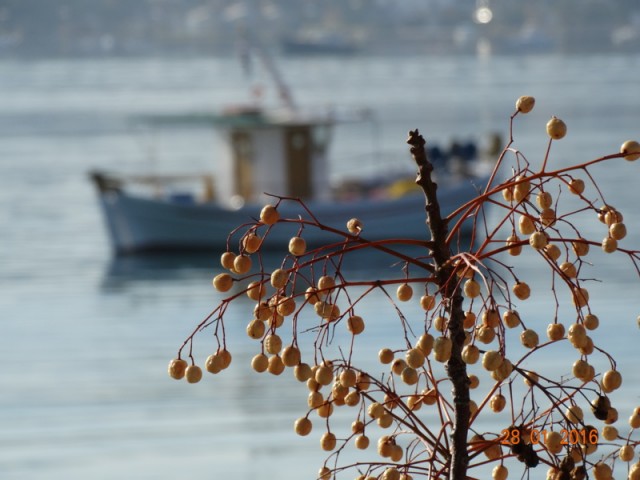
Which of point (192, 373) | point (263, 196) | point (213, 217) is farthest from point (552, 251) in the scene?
point (213, 217)

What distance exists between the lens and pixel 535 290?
567 inches

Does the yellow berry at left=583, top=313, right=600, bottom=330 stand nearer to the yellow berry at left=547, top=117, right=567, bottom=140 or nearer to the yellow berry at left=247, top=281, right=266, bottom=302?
the yellow berry at left=547, top=117, right=567, bottom=140

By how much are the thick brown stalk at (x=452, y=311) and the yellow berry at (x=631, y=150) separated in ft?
0.58

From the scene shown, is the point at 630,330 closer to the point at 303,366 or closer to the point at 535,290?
the point at 535,290

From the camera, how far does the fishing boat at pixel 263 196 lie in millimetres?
15867

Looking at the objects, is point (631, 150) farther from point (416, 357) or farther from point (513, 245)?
point (416, 357)

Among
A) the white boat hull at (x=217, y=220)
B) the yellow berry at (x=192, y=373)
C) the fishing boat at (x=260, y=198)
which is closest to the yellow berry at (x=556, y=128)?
the yellow berry at (x=192, y=373)

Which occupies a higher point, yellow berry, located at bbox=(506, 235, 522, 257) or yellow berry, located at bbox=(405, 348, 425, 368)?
yellow berry, located at bbox=(506, 235, 522, 257)

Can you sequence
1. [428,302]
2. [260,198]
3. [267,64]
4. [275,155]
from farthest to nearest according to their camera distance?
[267,64] → [260,198] → [275,155] → [428,302]

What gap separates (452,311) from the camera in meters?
1.34

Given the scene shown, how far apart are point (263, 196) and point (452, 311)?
15.0 m

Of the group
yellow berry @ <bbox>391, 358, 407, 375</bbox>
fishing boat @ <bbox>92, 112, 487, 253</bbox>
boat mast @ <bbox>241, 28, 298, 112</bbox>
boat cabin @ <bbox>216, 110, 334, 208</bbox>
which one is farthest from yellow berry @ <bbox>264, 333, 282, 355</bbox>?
boat mast @ <bbox>241, 28, 298, 112</bbox>

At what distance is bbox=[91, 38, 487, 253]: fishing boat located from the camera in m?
15.9

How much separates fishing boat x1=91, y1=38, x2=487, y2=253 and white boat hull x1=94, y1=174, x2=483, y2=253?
11mm
